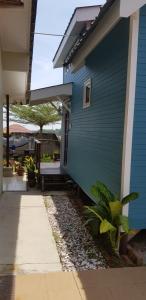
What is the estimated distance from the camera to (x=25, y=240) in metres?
5.05

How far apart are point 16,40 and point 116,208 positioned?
4.60 m

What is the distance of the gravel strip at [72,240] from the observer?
429 cm

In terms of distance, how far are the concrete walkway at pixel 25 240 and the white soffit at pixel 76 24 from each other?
5.40 m

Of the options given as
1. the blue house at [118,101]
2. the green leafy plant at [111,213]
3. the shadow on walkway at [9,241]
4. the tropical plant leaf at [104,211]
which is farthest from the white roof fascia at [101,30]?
the shadow on walkway at [9,241]

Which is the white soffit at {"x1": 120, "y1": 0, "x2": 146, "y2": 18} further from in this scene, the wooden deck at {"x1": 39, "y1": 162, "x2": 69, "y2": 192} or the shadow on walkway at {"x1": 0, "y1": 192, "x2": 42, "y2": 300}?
the wooden deck at {"x1": 39, "y1": 162, "x2": 69, "y2": 192}

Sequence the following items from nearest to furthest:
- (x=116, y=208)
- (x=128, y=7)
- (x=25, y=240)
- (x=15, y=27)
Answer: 1. (x=128, y=7)
2. (x=116, y=208)
3. (x=25, y=240)
4. (x=15, y=27)

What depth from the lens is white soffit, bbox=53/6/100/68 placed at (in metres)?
9.05

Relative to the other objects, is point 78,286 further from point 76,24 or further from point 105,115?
point 76,24

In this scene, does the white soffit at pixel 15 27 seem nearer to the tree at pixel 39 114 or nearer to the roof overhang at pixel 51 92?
the roof overhang at pixel 51 92

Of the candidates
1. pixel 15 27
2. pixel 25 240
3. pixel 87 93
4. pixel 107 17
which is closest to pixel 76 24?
pixel 87 93

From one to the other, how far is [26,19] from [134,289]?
4.89 meters

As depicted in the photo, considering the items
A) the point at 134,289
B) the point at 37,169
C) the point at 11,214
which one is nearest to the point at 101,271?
the point at 134,289

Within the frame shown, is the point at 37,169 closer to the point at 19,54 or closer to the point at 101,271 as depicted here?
the point at 19,54

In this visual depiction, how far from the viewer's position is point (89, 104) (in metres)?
7.51
